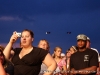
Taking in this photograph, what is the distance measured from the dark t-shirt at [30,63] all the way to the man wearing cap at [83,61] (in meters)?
1.39

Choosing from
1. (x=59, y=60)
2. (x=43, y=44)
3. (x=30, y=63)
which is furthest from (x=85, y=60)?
(x=59, y=60)

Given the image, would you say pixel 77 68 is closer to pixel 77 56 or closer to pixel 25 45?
pixel 77 56

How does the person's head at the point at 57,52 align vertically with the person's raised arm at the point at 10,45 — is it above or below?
below

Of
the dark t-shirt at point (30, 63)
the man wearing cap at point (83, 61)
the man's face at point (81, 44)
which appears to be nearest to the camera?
the dark t-shirt at point (30, 63)

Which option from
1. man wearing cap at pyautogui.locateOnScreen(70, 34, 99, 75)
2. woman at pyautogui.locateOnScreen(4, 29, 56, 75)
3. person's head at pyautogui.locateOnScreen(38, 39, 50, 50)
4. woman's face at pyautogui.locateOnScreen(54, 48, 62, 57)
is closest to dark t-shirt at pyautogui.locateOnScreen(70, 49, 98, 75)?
man wearing cap at pyautogui.locateOnScreen(70, 34, 99, 75)

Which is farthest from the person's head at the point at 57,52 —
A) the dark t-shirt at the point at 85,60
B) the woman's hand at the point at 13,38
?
the woman's hand at the point at 13,38

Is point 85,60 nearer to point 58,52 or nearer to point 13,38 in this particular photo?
point 13,38

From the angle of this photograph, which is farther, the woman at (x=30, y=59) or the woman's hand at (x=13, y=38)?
the woman's hand at (x=13, y=38)

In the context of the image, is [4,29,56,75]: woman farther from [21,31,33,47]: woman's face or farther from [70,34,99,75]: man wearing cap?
[70,34,99,75]: man wearing cap

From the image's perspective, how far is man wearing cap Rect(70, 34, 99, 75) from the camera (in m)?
5.88

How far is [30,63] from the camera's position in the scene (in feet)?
15.5

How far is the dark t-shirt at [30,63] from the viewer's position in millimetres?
4723

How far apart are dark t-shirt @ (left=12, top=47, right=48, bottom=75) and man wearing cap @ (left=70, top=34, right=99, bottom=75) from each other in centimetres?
139

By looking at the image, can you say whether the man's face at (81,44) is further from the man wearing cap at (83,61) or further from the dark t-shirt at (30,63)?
the dark t-shirt at (30,63)
